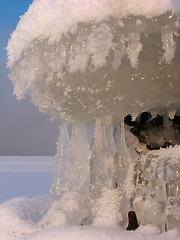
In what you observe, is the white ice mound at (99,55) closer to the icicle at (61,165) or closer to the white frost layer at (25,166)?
the icicle at (61,165)

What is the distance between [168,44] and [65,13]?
0.79 feet

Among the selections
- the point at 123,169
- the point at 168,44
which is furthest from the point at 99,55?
the point at 123,169

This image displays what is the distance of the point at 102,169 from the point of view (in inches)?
36.7

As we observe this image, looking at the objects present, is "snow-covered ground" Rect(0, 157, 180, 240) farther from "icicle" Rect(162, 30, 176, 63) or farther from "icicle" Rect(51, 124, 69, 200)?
"icicle" Rect(162, 30, 176, 63)

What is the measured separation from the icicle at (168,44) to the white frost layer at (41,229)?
38 centimetres

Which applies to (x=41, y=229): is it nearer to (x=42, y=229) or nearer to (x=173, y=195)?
(x=42, y=229)

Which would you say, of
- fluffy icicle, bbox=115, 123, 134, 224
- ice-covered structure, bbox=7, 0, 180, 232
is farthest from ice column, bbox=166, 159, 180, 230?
fluffy icicle, bbox=115, 123, 134, 224

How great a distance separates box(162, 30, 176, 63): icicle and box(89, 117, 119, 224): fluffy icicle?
28 centimetres

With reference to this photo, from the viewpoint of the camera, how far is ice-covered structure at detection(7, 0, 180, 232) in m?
0.69

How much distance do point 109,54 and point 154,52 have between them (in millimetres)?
99

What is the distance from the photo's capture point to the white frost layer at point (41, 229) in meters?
0.71

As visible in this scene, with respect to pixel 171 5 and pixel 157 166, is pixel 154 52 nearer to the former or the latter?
pixel 171 5

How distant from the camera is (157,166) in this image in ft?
2.74

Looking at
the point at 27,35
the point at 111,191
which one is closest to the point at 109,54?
the point at 27,35
